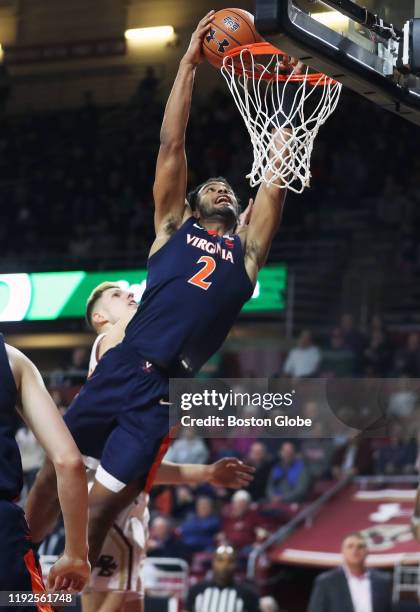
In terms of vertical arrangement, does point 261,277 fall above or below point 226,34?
above

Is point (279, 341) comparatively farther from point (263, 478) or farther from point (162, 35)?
point (162, 35)

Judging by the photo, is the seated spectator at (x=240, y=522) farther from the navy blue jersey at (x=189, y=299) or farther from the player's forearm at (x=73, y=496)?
the player's forearm at (x=73, y=496)

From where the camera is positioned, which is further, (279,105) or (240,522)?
(240,522)

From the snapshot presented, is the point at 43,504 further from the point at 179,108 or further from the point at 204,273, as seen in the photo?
the point at 179,108

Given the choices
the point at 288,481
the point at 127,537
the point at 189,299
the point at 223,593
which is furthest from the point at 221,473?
the point at 288,481

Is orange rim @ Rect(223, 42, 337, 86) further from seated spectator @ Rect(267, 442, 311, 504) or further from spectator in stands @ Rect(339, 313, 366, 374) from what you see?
spectator in stands @ Rect(339, 313, 366, 374)

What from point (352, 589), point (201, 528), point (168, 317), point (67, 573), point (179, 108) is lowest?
point (352, 589)

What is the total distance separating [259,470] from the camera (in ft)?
39.4

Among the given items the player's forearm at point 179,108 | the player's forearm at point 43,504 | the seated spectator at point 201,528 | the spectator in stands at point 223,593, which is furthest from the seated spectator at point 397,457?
the player's forearm at point 43,504

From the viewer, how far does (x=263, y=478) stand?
473 inches

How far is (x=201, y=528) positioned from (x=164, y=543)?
1.42ft

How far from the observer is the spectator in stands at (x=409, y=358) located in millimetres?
12594

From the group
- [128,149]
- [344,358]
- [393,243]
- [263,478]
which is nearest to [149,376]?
[263,478]

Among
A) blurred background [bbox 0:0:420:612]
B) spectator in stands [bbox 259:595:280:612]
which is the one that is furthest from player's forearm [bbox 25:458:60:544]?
spectator in stands [bbox 259:595:280:612]
